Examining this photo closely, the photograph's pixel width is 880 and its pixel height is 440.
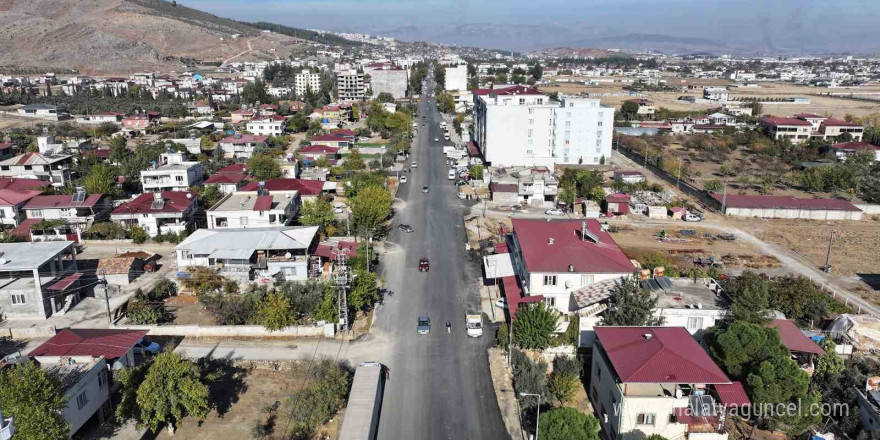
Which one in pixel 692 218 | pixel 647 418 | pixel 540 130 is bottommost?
pixel 692 218

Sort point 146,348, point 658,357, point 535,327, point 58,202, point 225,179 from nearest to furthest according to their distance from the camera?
point 658,357, point 535,327, point 146,348, point 58,202, point 225,179

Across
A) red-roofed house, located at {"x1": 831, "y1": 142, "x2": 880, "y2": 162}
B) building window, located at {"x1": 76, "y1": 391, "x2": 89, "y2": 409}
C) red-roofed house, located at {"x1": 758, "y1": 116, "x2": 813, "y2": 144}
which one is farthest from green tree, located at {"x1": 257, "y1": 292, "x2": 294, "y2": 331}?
red-roofed house, located at {"x1": 758, "y1": 116, "x2": 813, "y2": 144}

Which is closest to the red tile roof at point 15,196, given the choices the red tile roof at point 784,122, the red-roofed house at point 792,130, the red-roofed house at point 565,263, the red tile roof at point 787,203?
the red-roofed house at point 565,263

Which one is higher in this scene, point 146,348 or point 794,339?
point 794,339

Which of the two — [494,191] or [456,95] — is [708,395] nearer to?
[494,191]

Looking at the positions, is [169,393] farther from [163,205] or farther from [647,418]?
[163,205]

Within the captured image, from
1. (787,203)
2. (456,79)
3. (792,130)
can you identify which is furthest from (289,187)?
(456,79)
